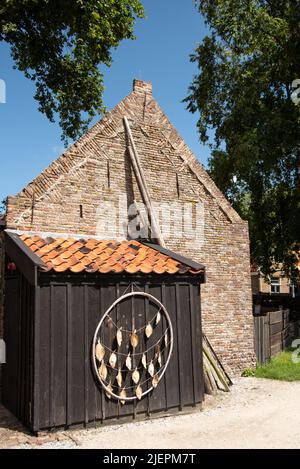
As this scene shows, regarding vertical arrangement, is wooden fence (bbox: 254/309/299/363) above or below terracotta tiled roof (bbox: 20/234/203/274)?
below

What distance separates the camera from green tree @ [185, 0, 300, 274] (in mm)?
19516

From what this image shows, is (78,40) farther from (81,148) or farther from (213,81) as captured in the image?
(213,81)

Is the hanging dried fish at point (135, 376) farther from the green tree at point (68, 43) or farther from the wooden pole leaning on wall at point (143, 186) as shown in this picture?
the green tree at point (68, 43)

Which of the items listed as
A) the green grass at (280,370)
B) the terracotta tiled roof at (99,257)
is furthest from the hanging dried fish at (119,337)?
the green grass at (280,370)

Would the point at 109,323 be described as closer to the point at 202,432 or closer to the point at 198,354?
the point at 198,354

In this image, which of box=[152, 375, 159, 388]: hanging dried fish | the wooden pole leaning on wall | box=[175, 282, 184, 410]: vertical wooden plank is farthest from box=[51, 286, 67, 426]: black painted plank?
the wooden pole leaning on wall

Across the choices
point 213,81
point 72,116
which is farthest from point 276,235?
point 72,116

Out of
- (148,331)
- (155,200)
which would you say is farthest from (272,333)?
(148,331)

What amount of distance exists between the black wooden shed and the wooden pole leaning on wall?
5.41ft

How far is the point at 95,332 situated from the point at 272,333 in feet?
28.1

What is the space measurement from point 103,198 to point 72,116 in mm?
8390

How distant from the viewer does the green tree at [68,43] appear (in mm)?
13984

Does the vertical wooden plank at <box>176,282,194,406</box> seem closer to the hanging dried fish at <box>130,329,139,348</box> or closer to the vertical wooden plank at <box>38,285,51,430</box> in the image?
the hanging dried fish at <box>130,329,139,348</box>

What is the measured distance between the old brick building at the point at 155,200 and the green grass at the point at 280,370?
0.50 metres
